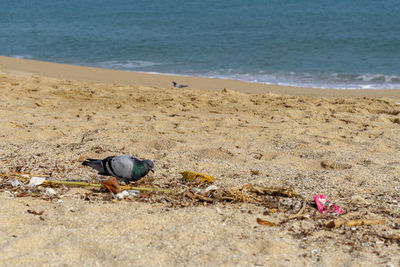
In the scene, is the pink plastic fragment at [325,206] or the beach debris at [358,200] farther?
the beach debris at [358,200]

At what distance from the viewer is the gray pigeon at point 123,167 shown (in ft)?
11.2

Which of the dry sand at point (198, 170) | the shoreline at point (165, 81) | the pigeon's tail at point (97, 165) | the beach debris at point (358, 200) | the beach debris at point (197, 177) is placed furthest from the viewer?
the shoreline at point (165, 81)

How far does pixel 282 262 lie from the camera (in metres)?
2.50

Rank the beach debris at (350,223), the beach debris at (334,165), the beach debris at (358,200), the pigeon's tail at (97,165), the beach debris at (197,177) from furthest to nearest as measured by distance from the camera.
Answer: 1. the beach debris at (334,165)
2. the beach debris at (197,177)
3. the pigeon's tail at (97,165)
4. the beach debris at (358,200)
5. the beach debris at (350,223)

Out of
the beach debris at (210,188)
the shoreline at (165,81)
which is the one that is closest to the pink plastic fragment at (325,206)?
the beach debris at (210,188)

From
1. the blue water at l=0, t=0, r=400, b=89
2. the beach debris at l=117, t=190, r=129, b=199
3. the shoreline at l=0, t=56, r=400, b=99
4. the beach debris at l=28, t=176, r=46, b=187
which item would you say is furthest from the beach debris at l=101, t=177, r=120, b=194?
the blue water at l=0, t=0, r=400, b=89

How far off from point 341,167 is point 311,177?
1.63 feet

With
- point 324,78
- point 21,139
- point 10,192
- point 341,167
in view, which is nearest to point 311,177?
point 341,167

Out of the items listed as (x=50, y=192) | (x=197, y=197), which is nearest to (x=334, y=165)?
(x=197, y=197)

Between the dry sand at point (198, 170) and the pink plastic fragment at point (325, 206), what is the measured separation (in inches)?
2.4

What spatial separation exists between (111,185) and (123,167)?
6.3 inches

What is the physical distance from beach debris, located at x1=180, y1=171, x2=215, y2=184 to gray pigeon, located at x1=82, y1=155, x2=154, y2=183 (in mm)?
375

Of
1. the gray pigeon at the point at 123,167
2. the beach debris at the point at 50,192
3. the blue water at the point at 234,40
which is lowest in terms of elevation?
the beach debris at the point at 50,192

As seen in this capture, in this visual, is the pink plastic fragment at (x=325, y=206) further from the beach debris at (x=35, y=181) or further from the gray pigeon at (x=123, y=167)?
the beach debris at (x=35, y=181)
